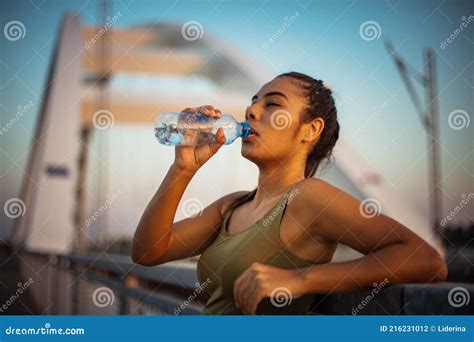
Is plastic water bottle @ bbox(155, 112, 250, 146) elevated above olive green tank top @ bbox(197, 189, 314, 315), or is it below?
above

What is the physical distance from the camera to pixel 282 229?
2.05 metres

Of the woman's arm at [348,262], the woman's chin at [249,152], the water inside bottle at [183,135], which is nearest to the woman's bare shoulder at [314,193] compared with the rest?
the woman's arm at [348,262]

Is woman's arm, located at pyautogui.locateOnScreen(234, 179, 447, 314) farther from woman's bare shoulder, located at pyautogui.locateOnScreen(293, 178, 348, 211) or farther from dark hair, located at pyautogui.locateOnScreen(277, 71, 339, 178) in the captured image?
dark hair, located at pyautogui.locateOnScreen(277, 71, 339, 178)

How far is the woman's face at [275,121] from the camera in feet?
7.31

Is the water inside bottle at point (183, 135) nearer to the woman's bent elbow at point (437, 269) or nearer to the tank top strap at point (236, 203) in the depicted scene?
the tank top strap at point (236, 203)

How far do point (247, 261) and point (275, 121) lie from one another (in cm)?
47

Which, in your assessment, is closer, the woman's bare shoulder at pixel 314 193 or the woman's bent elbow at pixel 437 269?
the woman's bent elbow at pixel 437 269

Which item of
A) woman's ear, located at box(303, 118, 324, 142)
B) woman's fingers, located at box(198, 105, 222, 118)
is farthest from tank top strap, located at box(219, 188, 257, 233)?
woman's fingers, located at box(198, 105, 222, 118)

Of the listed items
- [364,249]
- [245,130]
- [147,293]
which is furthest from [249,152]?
[147,293]

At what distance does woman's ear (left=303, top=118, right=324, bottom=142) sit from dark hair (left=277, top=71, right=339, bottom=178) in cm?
1

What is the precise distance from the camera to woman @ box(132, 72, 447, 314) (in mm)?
1857

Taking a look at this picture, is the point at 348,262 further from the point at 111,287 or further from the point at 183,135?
the point at 111,287

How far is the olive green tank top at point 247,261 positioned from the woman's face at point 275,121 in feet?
0.63
